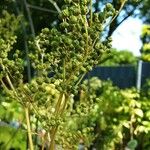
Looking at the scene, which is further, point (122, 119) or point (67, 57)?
point (122, 119)

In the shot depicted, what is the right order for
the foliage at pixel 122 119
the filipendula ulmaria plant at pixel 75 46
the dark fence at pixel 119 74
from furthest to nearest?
the dark fence at pixel 119 74 → the foliage at pixel 122 119 → the filipendula ulmaria plant at pixel 75 46

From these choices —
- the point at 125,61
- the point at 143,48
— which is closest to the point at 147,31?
the point at 143,48

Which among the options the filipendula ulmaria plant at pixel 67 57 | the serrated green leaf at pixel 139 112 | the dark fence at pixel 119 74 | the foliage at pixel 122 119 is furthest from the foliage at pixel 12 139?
the dark fence at pixel 119 74

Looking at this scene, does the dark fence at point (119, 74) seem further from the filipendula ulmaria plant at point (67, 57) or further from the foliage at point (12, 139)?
the filipendula ulmaria plant at point (67, 57)

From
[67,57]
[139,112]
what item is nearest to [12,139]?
[139,112]

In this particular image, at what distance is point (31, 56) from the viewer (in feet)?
6.85

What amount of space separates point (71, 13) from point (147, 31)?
3.44 meters

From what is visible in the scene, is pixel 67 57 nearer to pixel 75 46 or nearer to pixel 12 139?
pixel 75 46

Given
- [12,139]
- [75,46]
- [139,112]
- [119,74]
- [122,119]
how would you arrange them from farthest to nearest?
[119,74] < [122,119] < [139,112] < [12,139] < [75,46]

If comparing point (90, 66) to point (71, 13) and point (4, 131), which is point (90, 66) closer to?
point (71, 13)

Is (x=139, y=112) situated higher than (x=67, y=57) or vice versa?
(x=139, y=112)

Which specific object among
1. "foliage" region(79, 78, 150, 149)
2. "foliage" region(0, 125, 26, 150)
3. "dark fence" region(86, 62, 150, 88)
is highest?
"dark fence" region(86, 62, 150, 88)

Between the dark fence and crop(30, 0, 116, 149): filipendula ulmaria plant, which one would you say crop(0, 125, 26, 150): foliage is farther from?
the dark fence

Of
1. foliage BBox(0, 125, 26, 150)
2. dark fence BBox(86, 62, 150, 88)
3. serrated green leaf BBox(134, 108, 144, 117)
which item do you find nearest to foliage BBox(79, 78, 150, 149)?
serrated green leaf BBox(134, 108, 144, 117)
